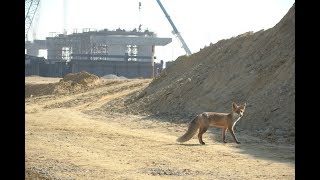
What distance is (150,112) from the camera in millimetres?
30406

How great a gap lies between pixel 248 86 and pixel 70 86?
86.0ft

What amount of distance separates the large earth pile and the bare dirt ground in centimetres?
194

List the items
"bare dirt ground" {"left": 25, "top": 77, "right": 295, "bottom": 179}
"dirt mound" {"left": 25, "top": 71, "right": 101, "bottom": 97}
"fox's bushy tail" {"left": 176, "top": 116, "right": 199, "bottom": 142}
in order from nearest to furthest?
"bare dirt ground" {"left": 25, "top": 77, "right": 295, "bottom": 179}, "fox's bushy tail" {"left": 176, "top": 116, "right": 199, "bottom": 142}, "dirt mound" {"left": 25, "top": 71, "right": 101, "bottom": 97}

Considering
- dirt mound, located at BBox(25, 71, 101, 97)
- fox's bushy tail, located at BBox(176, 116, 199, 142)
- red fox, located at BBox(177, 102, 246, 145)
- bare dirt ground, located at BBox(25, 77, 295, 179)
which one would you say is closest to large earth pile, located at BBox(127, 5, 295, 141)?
bare dirt ground, located at BBox(25, 77, 295, 179)

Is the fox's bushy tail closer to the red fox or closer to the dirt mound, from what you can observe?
the red fox

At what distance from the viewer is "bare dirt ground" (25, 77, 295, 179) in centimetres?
1151

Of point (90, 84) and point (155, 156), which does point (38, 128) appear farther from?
point (90, 84)

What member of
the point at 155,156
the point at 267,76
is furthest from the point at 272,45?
the point at 155,156

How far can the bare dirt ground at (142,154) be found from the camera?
1151 centimetres

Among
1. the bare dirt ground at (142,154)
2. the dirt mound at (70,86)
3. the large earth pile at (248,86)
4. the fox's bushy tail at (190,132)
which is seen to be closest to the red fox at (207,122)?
the fox's bushy tail at (190,132)

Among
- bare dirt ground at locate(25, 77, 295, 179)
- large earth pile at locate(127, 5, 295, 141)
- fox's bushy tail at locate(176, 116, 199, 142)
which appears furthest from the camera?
large earth pile at locate(127, 5, 295, 141)

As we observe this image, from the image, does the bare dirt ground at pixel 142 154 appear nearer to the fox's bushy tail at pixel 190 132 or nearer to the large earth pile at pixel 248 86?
the fox's bushy tail at pixel 190 132

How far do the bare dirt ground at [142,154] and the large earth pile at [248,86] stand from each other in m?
1.94
